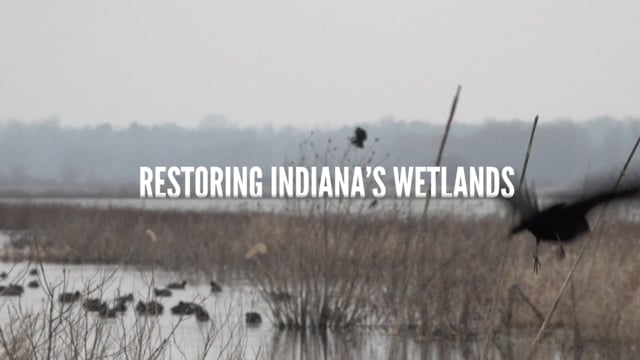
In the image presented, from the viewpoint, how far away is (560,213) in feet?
13.7

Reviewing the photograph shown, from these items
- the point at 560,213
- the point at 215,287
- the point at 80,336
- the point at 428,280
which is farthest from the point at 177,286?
the point at 560,213

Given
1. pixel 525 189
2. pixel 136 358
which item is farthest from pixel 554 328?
pixel 525 189

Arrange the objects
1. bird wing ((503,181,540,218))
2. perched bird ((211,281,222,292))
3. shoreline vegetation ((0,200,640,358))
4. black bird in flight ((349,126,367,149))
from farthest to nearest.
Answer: perched bird ((211,281,222,292)) → shoreline vegetation ((0,200,640,358)) → black bird in flight ((349,126,367,149)) → bird wing ((503,181,540,218))

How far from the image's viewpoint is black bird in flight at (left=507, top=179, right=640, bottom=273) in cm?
405

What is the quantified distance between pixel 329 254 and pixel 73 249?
12539mm

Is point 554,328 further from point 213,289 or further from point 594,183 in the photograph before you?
point 594,183

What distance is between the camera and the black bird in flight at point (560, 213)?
4.05 metres

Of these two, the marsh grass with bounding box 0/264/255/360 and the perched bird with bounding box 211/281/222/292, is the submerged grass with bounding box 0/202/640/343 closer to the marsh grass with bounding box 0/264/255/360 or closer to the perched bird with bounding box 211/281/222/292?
the perched bird with bounding box 211/281/222/292

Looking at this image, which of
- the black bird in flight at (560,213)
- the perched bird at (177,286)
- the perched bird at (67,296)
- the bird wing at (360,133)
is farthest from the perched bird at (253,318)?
the black bird in flight at (560,213)

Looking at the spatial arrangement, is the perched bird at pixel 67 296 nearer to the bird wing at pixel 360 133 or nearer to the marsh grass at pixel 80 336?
the marsh grass at pixel 80 336

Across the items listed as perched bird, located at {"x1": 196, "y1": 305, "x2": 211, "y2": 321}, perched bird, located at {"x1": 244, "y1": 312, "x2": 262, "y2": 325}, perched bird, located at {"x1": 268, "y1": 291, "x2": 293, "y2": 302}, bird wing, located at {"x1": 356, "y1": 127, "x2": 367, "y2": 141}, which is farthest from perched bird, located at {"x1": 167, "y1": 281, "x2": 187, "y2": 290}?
bird wing, located at {"x1": 356, "y1": 127, "x2": 367, "y2": 141}

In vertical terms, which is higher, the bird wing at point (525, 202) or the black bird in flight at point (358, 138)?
the black bird in flight at point (358, 138)

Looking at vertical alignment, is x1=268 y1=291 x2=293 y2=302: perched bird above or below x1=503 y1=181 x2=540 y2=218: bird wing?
below

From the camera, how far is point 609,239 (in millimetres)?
16672
